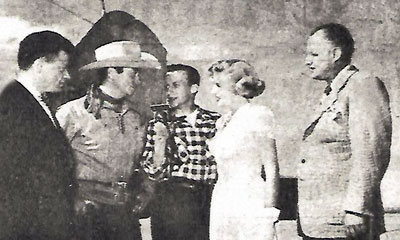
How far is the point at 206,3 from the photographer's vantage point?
14.5 feet

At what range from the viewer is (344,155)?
4250 millimetres

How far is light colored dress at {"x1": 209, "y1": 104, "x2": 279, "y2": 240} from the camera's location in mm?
4199

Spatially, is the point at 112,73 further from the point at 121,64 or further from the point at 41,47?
the point at 41,47

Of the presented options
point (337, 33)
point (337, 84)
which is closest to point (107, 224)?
point (337, 84)

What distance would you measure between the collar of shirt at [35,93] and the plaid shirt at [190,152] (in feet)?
1.84

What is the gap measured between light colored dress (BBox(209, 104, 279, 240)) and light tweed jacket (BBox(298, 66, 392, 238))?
22 centimetres

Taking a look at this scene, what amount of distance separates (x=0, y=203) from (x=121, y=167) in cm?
63

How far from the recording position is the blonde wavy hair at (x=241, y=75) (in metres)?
4.28

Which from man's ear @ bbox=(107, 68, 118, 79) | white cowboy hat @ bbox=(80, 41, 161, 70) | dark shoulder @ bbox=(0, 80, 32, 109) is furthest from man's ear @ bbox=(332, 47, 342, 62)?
dark shoulder @ bbox=(0, 80, 32, 109)

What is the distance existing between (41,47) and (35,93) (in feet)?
0.81

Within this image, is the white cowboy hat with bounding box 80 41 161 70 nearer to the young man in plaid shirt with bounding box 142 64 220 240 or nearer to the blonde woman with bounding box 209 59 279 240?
the young man in plaid shirt with bounding box 142 64 220 240

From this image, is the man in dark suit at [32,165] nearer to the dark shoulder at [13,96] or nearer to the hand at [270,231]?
the dark shoulder at [13,96]

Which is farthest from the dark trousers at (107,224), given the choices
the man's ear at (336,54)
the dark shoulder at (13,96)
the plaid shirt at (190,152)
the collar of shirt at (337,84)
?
the man's ear at (336,54)

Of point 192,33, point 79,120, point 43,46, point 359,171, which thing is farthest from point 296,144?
point 43,46
